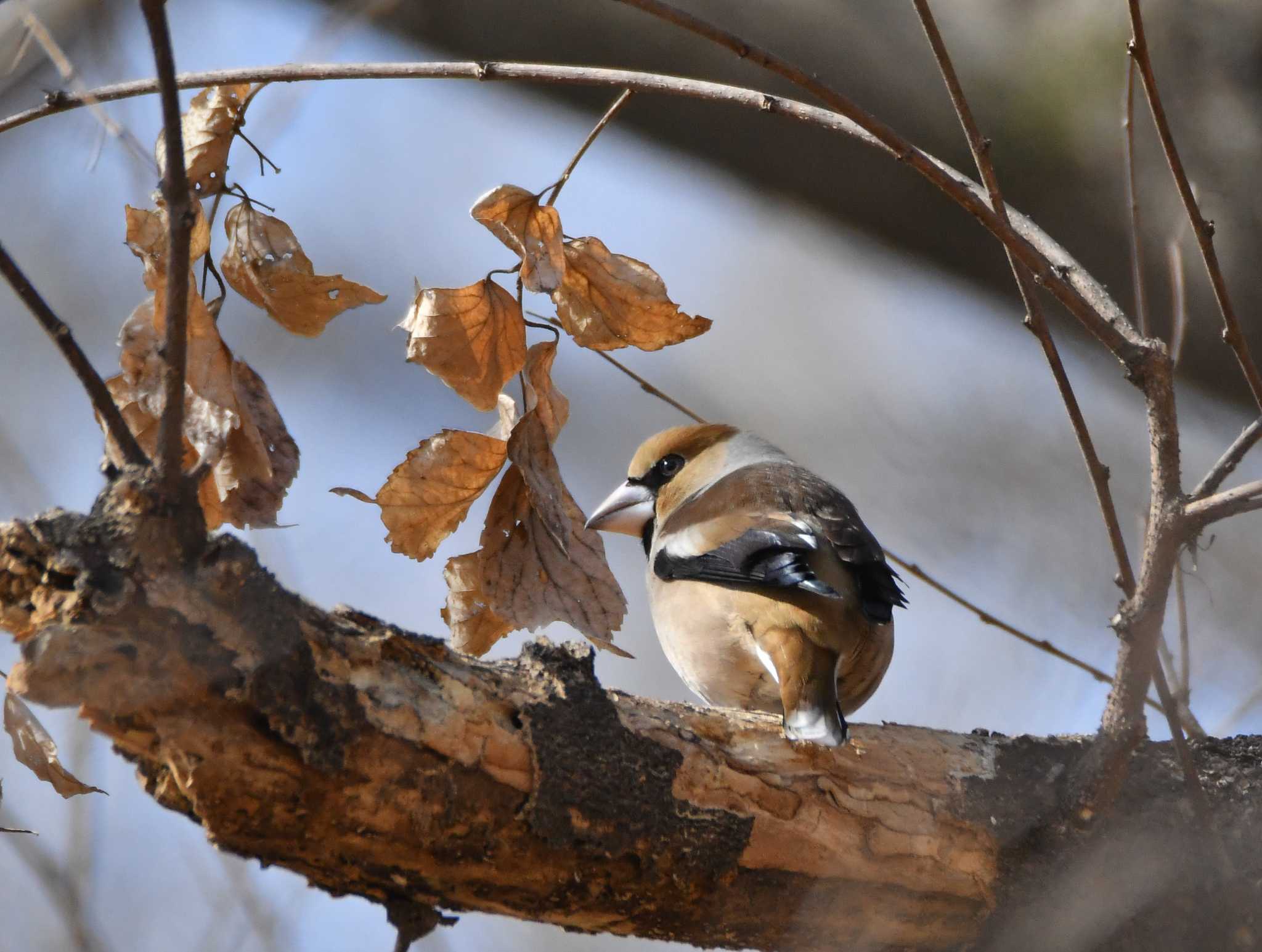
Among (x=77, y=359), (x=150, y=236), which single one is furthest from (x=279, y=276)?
(x=77, y=359)

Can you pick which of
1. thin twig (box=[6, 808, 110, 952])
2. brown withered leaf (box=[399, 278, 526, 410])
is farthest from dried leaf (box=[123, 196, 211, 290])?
thin twig (box=[6, 808, 110, 952])

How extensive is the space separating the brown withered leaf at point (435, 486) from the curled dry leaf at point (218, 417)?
0.19m

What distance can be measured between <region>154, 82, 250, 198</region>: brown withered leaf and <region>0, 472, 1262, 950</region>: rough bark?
0.68m

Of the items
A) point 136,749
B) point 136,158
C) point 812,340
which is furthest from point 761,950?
point 812,340

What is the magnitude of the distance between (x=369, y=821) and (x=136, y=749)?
297 millimetres

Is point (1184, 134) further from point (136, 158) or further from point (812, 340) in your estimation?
point (812, 340)

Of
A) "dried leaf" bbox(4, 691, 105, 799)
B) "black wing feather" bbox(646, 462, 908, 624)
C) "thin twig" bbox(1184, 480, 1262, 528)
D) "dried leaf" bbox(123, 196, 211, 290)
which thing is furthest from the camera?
"black wing feather" bbox(646, 462, 908, 624)

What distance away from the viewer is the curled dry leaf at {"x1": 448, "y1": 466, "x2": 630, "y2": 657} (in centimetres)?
187

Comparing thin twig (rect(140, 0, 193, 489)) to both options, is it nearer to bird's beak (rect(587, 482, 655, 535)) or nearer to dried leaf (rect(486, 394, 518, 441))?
dried leaf (rect(486, 394, 518, 441))

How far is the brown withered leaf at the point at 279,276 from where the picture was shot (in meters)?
1.82

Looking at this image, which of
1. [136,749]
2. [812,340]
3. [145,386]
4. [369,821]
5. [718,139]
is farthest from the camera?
[812,340]

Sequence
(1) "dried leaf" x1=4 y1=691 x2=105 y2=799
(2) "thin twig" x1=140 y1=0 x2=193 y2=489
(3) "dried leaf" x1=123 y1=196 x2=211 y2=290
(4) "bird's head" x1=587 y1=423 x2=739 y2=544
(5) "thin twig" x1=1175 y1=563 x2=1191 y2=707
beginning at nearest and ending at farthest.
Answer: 1. (2) "thin twig" x1=140 y1=0 x2=193 y2=489
2. (1) "dried leaf" x1=4 y1=691 x2=105 y2=799
3. (3) "dried leaf" x1=123 y1=196 x2=211 y2=290
4. (5) "thin twig" x1=1175 y1=563 x2=1191 y2=707
5. (4) "bird's head" x1=587 y1=423 x2=739 y2=544

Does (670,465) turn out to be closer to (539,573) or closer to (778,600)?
(778,600)

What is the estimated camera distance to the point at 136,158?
2.03m
